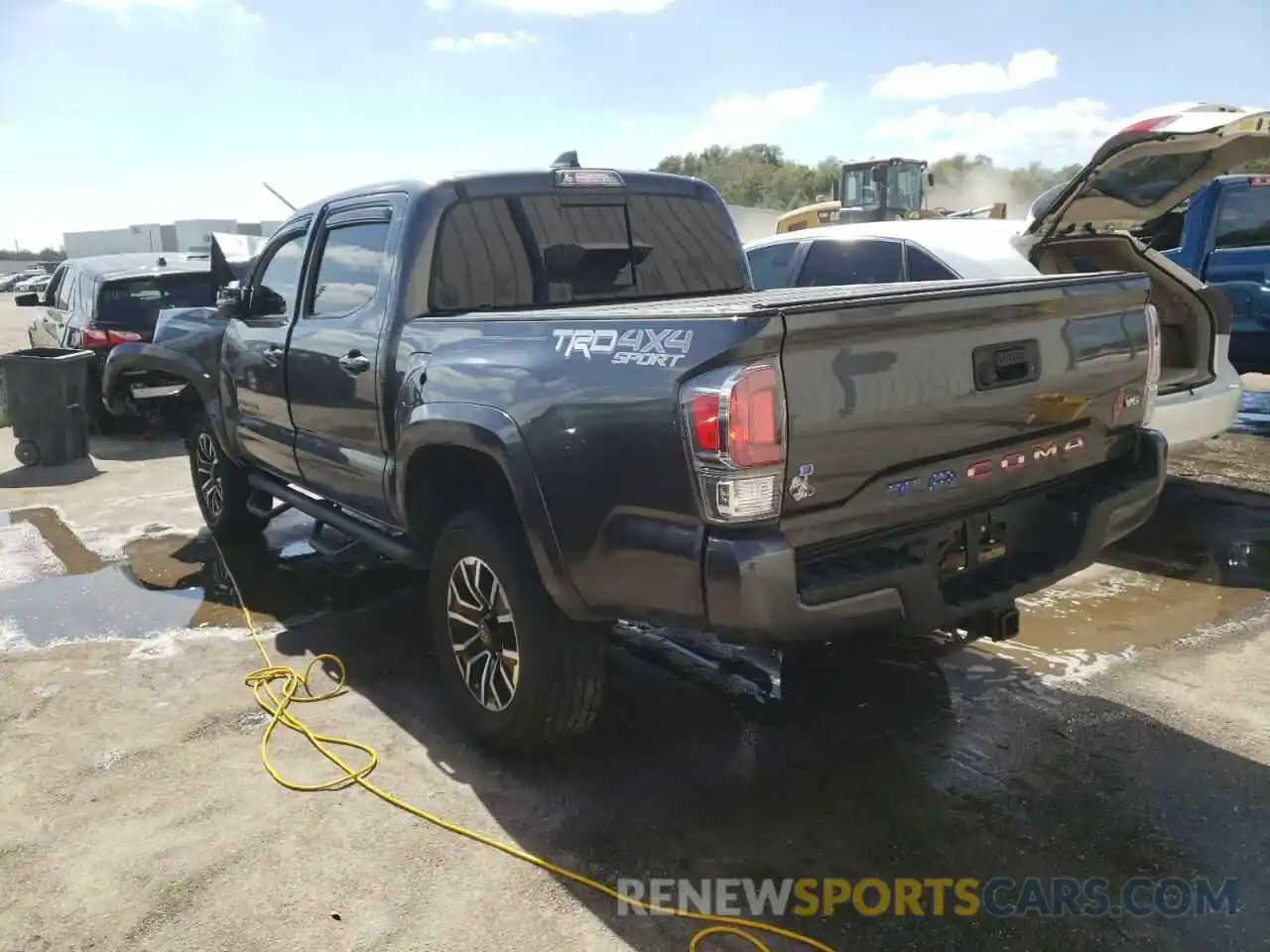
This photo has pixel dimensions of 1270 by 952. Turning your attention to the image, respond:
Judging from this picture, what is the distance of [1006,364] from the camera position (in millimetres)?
2975

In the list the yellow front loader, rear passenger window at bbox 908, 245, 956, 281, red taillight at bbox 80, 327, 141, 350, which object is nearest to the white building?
the yellow front loader

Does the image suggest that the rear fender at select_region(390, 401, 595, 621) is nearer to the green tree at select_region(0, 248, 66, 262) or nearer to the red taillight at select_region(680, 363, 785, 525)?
the red taillight at select_region(680, 363, 785, 525)

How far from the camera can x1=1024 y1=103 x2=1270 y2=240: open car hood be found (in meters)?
4.99

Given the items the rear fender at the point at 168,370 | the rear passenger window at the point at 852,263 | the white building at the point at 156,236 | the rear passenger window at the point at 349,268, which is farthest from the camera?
the white building at the point at 156,236

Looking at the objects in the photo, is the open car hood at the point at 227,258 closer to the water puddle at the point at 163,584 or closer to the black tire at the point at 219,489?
the black tire at the point at 219,489

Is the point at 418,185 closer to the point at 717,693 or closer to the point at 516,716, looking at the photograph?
the point at 516,716

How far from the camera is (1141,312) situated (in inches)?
137

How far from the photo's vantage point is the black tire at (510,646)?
3180 millimetres

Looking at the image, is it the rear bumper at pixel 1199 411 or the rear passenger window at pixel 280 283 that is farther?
the rear bumper at pixel 1199 411

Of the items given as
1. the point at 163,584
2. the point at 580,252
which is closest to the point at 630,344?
the point at 580,252

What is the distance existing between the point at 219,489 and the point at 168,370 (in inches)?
31.6

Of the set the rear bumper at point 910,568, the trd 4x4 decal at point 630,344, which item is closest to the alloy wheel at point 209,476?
the trd 4x4 decal at point 630,344

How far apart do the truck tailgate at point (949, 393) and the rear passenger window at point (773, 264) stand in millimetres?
3704

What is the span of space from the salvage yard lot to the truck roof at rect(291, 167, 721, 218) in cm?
209
